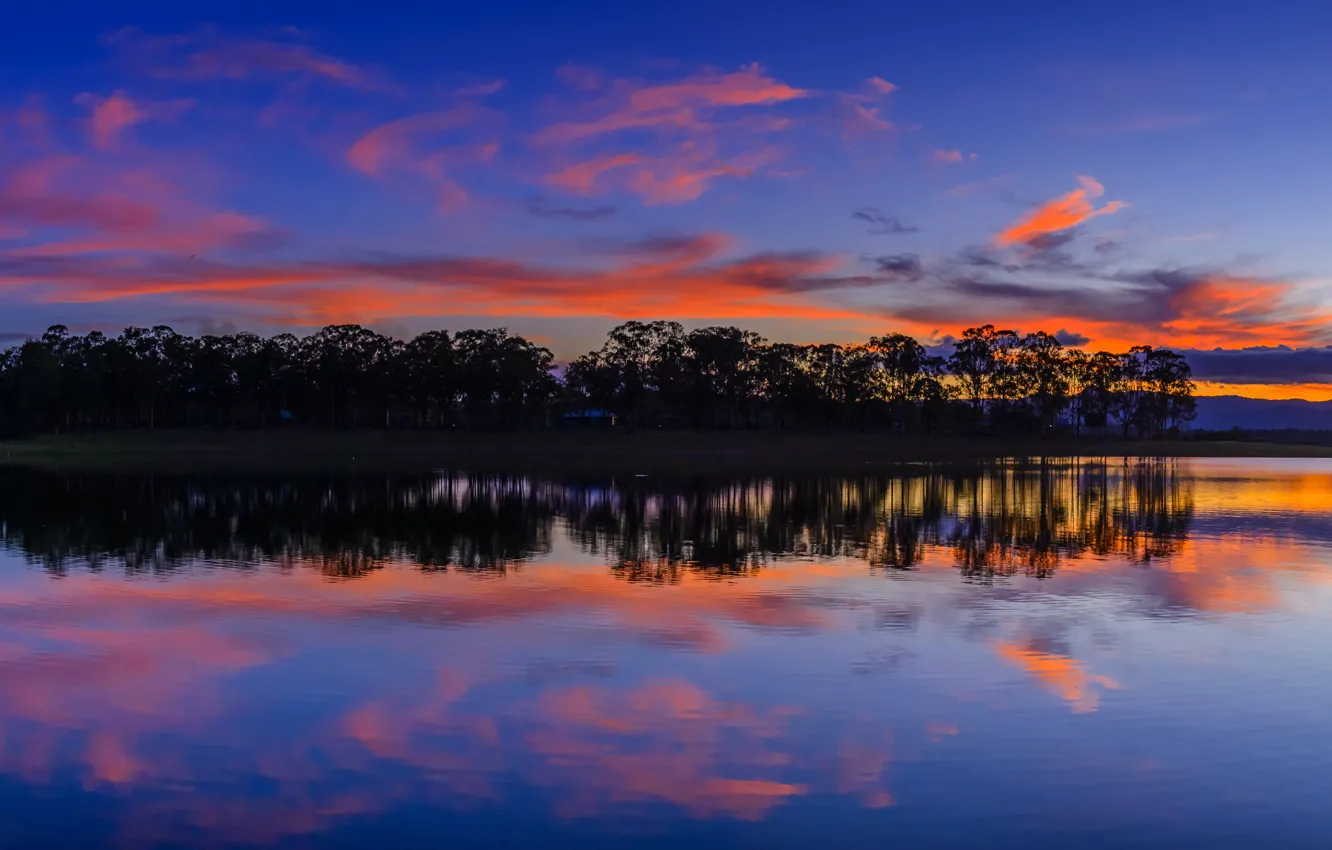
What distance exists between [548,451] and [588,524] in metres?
69.2

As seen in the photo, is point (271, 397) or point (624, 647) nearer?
point (624, 647)

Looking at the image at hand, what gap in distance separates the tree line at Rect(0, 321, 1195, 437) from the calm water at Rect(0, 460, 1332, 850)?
100752mm

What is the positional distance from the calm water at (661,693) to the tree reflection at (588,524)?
39 centimetres

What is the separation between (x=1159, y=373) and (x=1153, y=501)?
408 feet

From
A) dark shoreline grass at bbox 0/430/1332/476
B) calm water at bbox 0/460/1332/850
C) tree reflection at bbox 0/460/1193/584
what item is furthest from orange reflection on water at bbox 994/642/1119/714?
dark shoreline grass at bbox 0/430/1332/476

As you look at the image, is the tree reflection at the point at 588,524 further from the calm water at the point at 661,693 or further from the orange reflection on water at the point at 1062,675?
the orange reflection on water at the point at 1062,675

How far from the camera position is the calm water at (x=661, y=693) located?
9.33 meters

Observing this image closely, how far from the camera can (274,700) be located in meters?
12.8

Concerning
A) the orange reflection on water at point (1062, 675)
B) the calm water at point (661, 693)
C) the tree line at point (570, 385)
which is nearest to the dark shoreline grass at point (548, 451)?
the tree line at point (570, 385)

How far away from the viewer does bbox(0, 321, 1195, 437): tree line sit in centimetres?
12494

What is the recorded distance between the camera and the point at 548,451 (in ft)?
339

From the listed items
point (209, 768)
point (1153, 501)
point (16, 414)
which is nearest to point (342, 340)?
point (16, 414)

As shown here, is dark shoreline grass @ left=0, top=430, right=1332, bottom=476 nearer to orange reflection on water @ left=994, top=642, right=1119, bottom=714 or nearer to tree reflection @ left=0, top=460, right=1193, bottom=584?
tree reflection @ left=0, top=460, right=1193, bottom=584

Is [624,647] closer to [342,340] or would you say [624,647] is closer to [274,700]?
[274,700]
